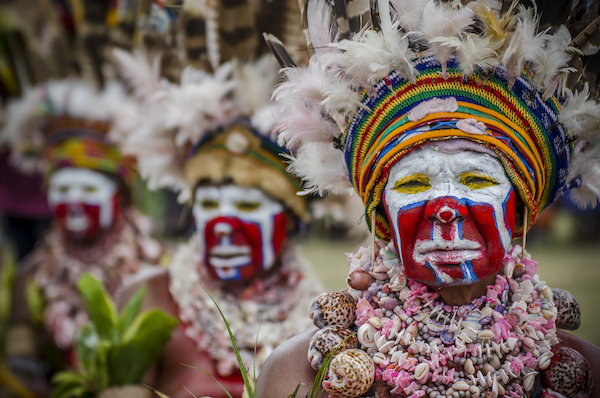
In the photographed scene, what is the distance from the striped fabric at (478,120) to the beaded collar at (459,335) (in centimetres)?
28

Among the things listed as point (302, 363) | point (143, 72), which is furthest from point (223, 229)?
point (302, 363)

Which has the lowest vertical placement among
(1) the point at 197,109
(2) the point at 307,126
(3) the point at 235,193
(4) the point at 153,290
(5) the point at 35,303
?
(5) the point at 35,303

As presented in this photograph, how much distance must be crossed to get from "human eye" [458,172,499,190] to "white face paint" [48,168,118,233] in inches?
136

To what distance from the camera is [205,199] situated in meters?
3.23

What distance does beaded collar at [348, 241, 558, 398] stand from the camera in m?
1.71

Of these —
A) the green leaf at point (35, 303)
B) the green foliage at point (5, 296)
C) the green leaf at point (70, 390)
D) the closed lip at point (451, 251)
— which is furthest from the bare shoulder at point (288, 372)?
the green foliage at point (5, 296)

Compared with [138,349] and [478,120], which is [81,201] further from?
[478,120]

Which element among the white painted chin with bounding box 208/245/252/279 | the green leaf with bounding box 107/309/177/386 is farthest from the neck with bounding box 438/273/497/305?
the green leaf with bounding box 107/309/177/386

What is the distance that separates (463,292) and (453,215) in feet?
0.99

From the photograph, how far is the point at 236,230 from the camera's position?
10.4ft

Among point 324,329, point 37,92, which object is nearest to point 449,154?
point 324,329

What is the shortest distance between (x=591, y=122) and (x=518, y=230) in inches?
16.2

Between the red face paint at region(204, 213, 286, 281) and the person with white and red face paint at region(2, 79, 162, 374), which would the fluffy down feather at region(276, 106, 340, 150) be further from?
the person with white and red face paint at region(2, 79, 162, 374)

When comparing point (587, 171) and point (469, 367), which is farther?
point (587, 171)
